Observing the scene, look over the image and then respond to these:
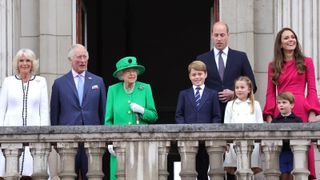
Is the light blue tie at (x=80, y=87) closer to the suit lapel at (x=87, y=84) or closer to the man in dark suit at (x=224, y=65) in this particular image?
the suit lapel at (x=87, y=84)

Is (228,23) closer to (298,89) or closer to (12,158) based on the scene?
(298,89)

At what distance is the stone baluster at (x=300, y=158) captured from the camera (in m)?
17.5

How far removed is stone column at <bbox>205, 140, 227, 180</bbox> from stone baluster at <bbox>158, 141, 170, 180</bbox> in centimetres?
46

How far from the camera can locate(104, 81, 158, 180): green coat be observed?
1859 cm

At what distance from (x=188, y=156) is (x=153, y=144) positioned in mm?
411

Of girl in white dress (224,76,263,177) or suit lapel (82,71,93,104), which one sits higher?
suit lapel (82,71,93,104)

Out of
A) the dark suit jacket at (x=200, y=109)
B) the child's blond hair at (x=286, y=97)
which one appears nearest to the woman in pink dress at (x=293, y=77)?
the child's blond hair at (x=286, y=97)

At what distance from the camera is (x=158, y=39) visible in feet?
96.9

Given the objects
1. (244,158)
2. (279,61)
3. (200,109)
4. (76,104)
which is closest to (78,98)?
(76,104)

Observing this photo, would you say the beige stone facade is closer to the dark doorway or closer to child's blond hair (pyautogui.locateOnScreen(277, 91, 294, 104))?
child's blond hair (pyautogui.locateOnScreen(277, 91, 294, 104))

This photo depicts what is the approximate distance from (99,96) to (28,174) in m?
1.41

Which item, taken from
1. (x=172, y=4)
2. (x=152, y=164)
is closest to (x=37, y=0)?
(x=152, y=164)

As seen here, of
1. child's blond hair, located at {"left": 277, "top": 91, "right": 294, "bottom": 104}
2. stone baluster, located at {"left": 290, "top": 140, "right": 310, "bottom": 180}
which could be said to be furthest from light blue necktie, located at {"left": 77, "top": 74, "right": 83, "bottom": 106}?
stone baluster, located at {"left": 290, "top": 140, "right": 310, "bottom": 180}

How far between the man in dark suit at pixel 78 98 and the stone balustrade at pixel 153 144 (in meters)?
0.92
